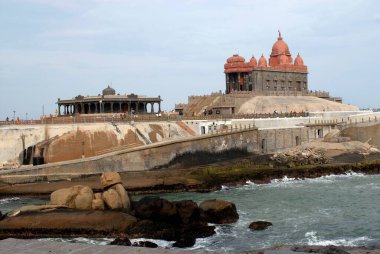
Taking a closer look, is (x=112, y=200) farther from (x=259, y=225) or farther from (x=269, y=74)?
(x=269, y=74)

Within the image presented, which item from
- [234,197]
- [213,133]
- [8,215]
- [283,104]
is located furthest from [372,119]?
[8,215]

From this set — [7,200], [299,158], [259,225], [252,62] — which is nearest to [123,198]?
[259,225]

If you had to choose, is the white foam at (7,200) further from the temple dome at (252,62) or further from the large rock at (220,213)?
the temple dome at (252,62)

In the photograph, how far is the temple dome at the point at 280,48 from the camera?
9978cm

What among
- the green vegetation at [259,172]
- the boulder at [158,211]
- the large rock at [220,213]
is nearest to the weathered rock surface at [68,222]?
the boulder at [158,211]

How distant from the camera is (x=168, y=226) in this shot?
1104 inches

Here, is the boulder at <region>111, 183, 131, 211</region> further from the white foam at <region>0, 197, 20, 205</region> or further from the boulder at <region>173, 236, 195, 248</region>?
the white foam at <region>0, 197, 20, 205</region>

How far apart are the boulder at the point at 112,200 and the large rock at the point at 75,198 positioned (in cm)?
92

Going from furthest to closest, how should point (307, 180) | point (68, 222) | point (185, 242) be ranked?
point (307, 180) < point (68, 222) < point (185, 242)

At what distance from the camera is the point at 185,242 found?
2572 cm

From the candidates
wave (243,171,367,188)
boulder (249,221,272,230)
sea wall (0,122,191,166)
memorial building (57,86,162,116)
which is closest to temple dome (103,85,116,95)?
memorial building (57,86,162,116)

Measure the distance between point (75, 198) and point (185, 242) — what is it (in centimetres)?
855

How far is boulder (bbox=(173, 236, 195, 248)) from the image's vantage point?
25.4m

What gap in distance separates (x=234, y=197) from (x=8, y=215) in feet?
56.0
